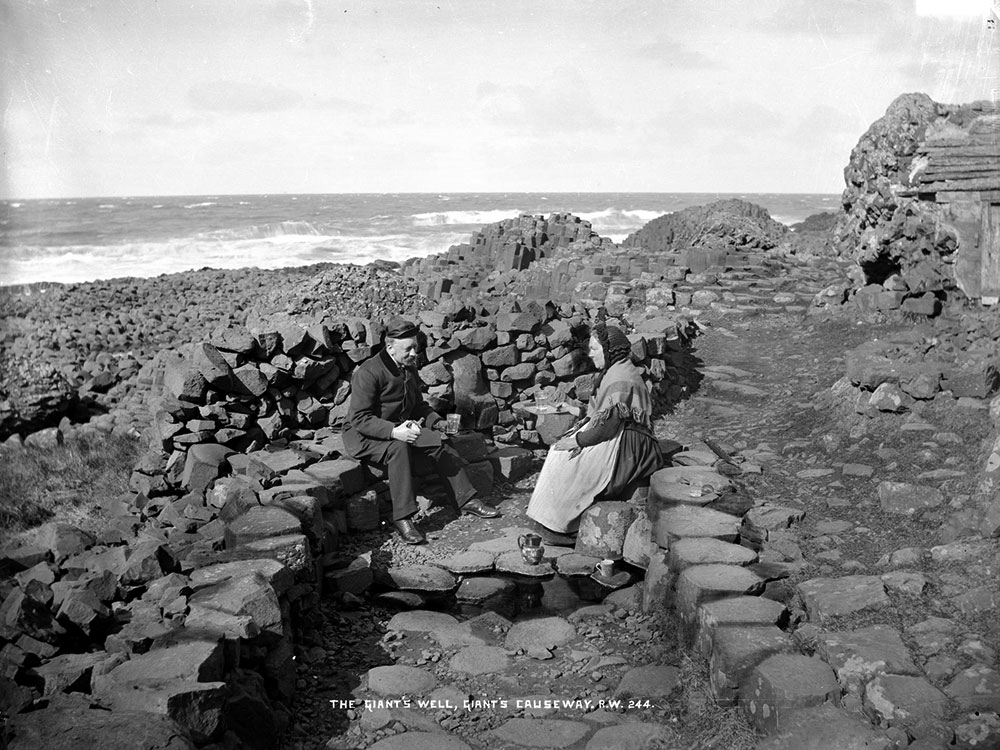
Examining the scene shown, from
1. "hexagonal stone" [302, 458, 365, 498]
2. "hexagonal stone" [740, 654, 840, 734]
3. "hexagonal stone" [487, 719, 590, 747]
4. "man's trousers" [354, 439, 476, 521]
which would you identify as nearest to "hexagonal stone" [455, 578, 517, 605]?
"man's trousers" [354, 439, 476, 521]

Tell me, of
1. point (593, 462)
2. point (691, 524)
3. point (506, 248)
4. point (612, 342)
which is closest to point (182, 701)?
point (691, 524)

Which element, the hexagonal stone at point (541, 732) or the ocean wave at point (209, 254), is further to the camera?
the ocean wave at point (209, 254)

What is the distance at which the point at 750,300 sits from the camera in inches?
603

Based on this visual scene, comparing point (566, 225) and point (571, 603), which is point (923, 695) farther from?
point (566, 225)

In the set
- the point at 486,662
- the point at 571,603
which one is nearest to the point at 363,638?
the point at 486,662

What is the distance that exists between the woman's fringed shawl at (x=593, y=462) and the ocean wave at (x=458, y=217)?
49000 millimetres

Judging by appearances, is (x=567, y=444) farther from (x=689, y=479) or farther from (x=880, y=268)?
(x=880, y=268)

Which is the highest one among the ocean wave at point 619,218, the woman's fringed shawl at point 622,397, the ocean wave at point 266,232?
the ocean wave at point 619,218

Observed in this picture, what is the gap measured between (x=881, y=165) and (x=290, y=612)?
12998 mm

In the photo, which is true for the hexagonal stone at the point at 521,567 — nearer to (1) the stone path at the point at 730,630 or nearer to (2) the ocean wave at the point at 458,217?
(1) the stone path at the point at 730,630

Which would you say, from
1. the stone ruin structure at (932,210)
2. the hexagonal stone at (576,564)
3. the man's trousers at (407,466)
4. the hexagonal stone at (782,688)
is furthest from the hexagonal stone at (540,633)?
the stone ruin structure at (932,210)

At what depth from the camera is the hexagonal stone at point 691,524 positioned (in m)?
5.58

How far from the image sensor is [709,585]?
4.75 metres

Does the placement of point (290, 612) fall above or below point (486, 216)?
below
